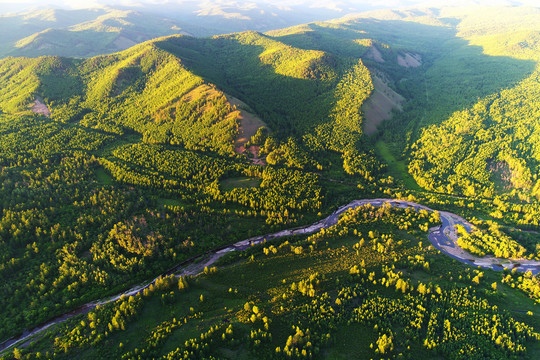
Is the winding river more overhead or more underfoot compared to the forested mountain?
more underfoot

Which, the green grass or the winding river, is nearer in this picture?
the winding river

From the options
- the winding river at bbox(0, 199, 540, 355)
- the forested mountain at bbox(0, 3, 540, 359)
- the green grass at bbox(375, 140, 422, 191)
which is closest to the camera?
the forested mountain at bbox(0, 3, 540, 359)

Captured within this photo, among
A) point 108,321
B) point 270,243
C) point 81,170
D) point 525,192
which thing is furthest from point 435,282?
point 81,170

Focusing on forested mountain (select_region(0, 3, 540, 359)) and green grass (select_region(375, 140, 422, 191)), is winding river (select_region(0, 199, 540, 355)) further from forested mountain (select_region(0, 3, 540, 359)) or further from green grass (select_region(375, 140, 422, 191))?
green grass (select_region(375, 140, 422, 191))

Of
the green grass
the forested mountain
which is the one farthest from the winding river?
the green grass

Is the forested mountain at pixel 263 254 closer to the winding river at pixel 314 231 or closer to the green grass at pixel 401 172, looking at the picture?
the green grass at pixel 401 172

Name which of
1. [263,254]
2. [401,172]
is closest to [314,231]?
[263,254]

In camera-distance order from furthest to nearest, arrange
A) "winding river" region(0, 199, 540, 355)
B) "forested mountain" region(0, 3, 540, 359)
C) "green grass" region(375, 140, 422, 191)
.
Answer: "green grass" region(375, 140, 422, 191), "winding river" region(0, 199, 540, 355), "forested mountain" region(0, 3, 540, 359)

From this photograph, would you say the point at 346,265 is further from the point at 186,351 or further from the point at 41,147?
the point at 41,147

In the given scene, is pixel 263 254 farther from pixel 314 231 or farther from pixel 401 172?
pixel 401 172
